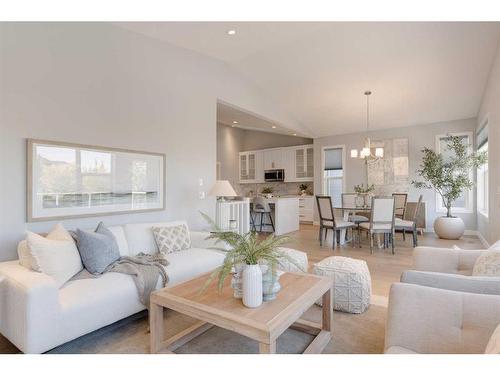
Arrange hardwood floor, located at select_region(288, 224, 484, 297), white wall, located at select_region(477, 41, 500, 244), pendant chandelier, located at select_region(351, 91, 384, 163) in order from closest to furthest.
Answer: hardwood floor, located at select_region(288, 224, 484, 297) → white wall, located at select_region(477, 41, 500, 244) → pendant chandelier, located at select_region(351, 91, 384, 163)

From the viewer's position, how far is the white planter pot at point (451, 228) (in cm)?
570

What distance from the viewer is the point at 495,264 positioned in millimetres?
1686

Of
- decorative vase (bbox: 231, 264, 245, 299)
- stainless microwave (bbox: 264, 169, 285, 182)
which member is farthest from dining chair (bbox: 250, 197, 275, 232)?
decorative vase (bbox: 231, 264, 245, 299)

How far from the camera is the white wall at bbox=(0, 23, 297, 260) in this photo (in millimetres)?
2570

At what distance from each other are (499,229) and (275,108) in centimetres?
452

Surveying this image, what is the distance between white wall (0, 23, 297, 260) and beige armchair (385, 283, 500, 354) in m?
3.03

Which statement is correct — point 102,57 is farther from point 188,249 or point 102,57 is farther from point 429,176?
point 429,176

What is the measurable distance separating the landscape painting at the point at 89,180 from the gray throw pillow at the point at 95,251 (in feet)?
2.20

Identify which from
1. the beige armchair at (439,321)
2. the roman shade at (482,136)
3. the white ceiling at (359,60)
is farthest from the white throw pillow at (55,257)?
the roman shade at (482,136)

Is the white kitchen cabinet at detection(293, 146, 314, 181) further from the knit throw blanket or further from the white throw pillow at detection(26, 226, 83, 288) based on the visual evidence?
the white throw pillow at detection(26, 226, 83, 288)

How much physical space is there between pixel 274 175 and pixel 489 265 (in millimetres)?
7628

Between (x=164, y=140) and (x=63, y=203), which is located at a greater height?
(x=164, y=140)
